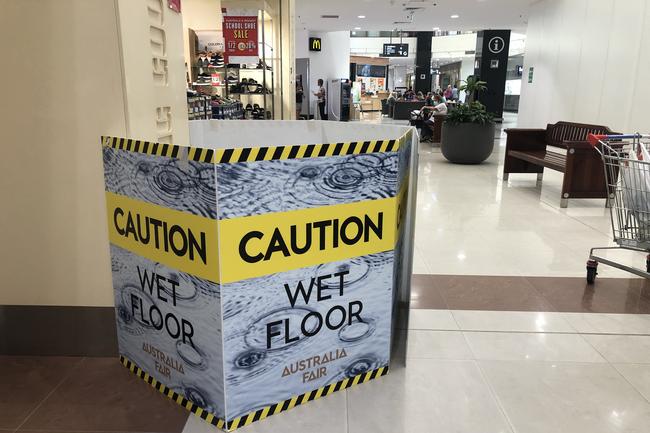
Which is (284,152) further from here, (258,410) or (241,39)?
(241,39)

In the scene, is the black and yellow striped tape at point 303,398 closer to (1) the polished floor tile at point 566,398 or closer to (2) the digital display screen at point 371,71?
(1) the polished floor tile at point 566,398

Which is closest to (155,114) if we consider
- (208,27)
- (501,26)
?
(208,27)

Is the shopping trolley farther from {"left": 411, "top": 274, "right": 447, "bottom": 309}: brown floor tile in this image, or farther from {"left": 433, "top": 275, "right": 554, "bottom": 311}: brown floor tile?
{"left": 411, "top": 274, "right": 447, "bottom": 309}: brown floor tile

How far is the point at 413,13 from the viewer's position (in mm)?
15617

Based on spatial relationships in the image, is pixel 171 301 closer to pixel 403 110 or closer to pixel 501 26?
pixel 501 26

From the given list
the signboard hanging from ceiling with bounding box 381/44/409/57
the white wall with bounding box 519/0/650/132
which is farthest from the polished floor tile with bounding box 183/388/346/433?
the signboard hanging from ceiling with bounding box 381/44/409/57

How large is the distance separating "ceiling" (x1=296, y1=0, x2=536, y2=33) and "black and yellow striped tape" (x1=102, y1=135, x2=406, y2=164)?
1261 centimetres

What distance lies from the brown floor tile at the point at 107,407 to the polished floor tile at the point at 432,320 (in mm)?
1475

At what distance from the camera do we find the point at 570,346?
2773 mm

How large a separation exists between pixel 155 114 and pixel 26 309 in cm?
119

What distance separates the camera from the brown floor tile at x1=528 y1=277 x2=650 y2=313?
10.8 ft

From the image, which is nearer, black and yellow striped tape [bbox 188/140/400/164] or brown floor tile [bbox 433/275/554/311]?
black and yellow striped tape [bbox 188/140/400/164]

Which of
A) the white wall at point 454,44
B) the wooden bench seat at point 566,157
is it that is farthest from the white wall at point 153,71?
the white wall at point 454,44

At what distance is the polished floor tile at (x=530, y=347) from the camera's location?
104 inches
